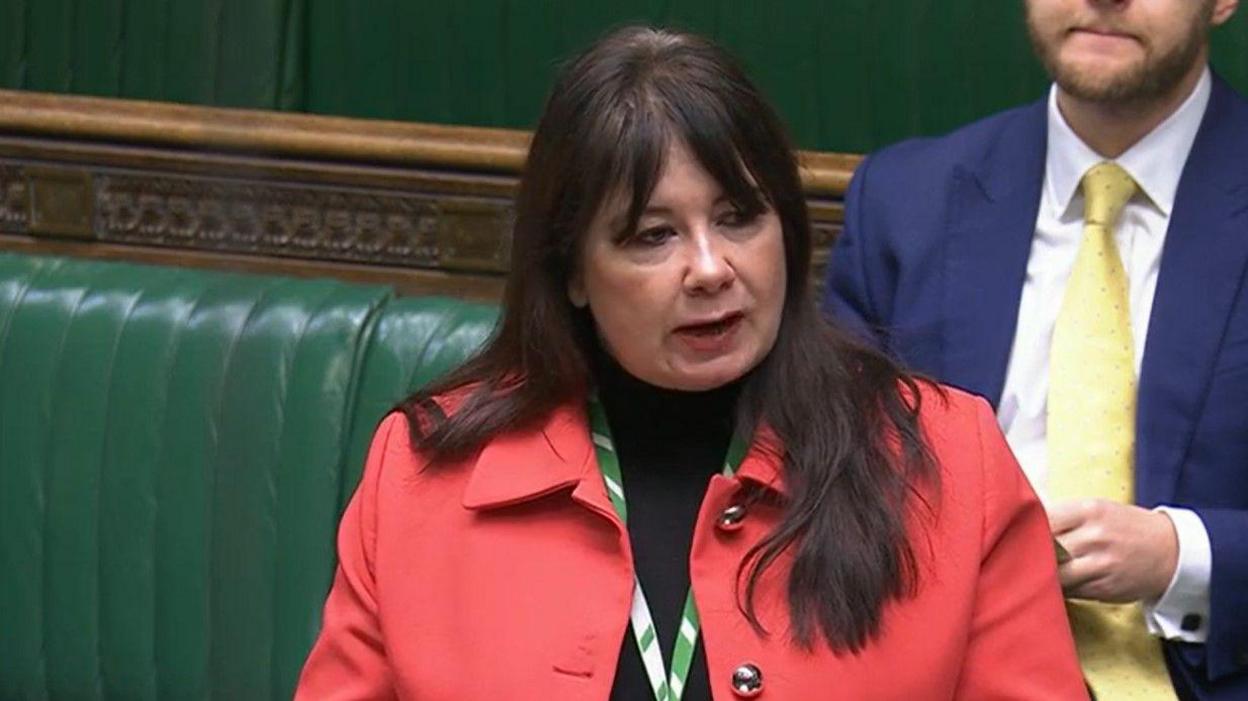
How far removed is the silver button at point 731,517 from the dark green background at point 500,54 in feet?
4.93

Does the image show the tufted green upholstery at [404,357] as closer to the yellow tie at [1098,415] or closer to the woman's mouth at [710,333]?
the yellow tie at [1098,415]

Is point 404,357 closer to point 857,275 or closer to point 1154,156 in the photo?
point 857,275

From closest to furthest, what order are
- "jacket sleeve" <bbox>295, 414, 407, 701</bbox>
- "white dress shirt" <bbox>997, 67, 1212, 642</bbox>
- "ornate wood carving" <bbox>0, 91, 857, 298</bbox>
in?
"jacket sleeve" <bbox>295, 414, 407, 701</bbox>
"white dress shirt" <bbox>997, 67, 1212, 642</bbox>
"ornate wood carving" <bbox>0, 91, 857, 298</bbox>

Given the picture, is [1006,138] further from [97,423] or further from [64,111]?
[64,111]

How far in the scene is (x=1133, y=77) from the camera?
232cm

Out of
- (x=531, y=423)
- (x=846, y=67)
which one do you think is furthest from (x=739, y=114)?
(x=846, y=67)

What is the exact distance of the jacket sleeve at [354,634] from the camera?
2043mm

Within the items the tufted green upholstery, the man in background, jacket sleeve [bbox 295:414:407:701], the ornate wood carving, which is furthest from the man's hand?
the ornate wood carving

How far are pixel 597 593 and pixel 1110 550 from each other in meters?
0.47

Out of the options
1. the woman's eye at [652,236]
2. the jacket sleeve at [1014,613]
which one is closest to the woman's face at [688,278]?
the woman's eye at [652,236]

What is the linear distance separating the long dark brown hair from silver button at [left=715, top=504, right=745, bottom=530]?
3 cm

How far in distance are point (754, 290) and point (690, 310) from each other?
0.17 feet

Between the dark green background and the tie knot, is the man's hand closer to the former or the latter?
the tie knot

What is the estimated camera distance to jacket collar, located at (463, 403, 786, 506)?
6.53 ft
